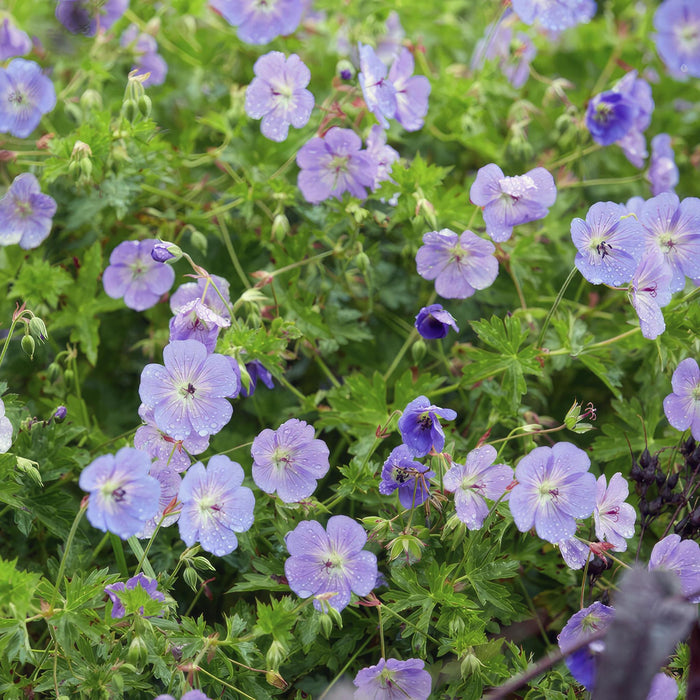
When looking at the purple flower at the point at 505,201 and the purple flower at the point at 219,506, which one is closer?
the purple flower at the point at 219,506

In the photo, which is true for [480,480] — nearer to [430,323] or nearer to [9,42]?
[430,323]

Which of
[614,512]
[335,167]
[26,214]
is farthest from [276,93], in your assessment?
[614,512]

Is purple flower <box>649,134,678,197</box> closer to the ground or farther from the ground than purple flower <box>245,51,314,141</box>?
closer to the ground

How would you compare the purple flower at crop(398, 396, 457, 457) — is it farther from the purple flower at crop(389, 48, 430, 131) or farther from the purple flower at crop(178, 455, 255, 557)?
the purple flower at crop(389, 48, 430, 131)

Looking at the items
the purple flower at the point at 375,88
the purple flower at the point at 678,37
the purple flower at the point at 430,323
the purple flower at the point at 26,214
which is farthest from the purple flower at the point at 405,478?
the purple flower at the point at 678,37

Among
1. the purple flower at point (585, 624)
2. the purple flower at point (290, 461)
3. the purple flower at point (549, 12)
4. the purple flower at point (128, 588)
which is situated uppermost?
the purple flower at point (549, 12)

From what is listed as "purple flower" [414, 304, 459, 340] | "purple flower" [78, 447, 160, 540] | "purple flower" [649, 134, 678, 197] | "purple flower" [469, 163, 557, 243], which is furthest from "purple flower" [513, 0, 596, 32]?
"purple flower" [78, 447, 160, 540]

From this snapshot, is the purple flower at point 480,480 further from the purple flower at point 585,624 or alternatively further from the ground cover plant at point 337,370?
the purple flower at point 585,624
